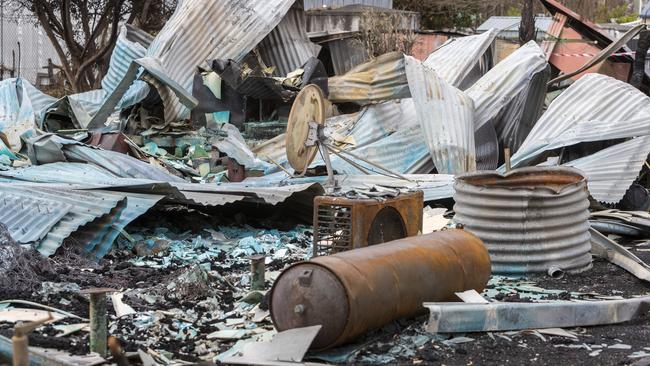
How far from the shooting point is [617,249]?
7.70 m

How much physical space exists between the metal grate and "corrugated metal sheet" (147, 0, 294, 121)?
682cm

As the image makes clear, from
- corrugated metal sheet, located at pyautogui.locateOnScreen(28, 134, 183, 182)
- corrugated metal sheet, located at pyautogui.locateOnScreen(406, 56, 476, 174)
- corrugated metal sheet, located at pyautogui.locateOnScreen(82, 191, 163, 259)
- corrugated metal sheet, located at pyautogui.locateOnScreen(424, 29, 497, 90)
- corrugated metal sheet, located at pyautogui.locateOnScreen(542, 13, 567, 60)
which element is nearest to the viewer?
corrugated metal sheet, located at pyautogui.locateOnScreen(82, 191, 163, 259)

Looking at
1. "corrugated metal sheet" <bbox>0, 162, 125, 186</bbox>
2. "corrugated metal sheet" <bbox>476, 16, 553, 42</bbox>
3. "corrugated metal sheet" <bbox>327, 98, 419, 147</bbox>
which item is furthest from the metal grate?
"corrugated metal sheet" <bbox>476, 16, 553, 42</bbox>

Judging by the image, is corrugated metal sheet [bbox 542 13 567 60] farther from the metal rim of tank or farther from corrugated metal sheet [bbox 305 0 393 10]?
the metal rim of tank

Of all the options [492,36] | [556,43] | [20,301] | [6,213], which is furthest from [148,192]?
[556,43]

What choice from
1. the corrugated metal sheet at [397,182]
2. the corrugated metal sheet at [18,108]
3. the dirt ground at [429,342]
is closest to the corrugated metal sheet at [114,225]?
the dirt ground at [429,342]

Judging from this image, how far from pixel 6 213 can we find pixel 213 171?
391 centimetres

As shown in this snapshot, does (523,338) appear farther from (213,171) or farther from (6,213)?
(213,171)

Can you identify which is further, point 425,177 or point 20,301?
point 425,177

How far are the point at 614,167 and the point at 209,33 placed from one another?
6.52 meters

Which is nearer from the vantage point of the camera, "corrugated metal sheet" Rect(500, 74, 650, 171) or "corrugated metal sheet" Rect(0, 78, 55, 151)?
"corrugated metal sheet" Rect(500, 74, 650, 171)

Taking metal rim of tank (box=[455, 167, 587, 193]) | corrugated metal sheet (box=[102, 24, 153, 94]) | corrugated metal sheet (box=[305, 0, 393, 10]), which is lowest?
metal rim of tank (box=[455, 167, 587, 193])

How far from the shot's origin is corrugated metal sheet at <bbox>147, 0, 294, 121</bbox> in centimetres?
1334

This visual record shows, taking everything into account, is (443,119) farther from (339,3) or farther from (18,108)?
(339,3)
